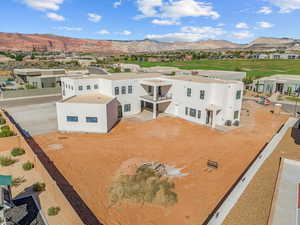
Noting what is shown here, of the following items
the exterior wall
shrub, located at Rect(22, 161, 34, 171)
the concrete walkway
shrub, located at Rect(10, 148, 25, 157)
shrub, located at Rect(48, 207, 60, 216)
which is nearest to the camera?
the concrete walkway

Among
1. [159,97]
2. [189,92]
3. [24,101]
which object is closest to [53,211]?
[189,92]

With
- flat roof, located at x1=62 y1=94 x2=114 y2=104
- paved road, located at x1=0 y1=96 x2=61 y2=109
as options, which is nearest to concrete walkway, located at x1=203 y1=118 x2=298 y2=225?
flat roof, located at x1=62 y1=94 x2=114 y2=104

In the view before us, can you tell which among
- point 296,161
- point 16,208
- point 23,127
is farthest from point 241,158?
point 23,127

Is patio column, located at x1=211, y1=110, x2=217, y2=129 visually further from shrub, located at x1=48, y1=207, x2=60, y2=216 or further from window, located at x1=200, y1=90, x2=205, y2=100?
shrub, located at x1=48, y1=207, x2=60, y2=216

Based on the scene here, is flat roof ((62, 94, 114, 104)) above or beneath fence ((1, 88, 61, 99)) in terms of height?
above

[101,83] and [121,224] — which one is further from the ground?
[101,83]

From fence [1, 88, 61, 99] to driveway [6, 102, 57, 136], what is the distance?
9342 millimetres

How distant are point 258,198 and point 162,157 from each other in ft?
30.3

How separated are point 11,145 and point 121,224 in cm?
1648

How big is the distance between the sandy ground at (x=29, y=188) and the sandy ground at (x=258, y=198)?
9147 millimetres

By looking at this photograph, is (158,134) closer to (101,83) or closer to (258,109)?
(101,83)

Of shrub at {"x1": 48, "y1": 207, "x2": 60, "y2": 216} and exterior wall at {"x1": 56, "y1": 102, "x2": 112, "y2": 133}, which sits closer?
shrub at {"x1": 48, "y1": 207, "x2": 60, "y2": 216}

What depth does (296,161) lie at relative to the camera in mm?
16219

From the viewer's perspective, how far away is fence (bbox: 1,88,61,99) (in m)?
44.6
